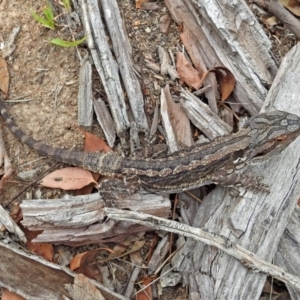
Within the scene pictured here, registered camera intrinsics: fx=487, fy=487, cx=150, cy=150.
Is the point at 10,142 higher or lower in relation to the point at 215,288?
higher

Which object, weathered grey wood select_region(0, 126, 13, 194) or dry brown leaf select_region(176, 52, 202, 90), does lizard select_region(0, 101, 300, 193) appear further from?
dry brown leaf select_region(176, 52, 202, 90)

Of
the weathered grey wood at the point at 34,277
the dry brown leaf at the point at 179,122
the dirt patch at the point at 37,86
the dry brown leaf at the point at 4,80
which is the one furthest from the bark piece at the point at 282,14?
the weathered grey wood at the point at 34,277

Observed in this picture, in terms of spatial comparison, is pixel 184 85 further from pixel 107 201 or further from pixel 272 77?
pixel 107 201

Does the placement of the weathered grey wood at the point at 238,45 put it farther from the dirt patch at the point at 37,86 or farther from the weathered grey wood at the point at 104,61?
the dirt patch at the point at 37,86

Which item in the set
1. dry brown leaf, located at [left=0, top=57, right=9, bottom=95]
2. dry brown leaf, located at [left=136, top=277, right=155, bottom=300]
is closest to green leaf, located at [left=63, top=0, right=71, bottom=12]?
dry brown leaf, located at [left=0, top=57, right=9, bottom=95]

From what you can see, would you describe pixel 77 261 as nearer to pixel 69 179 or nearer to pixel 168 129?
pixel 69 179

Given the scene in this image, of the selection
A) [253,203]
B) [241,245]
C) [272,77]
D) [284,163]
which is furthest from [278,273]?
[272,77]
